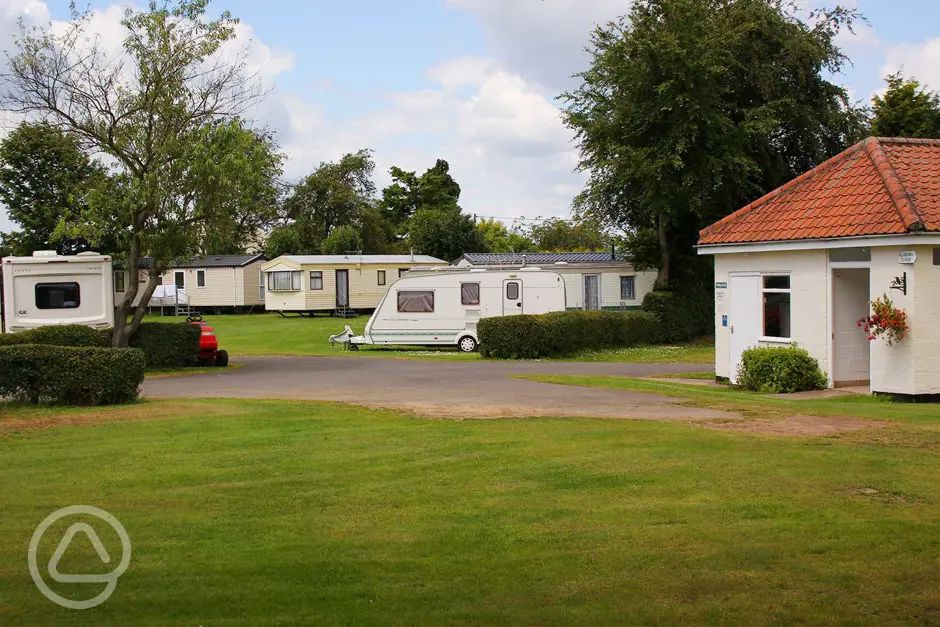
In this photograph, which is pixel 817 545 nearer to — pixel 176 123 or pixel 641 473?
pixel 641 473

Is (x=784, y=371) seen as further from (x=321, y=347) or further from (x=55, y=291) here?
(x=321, y=347)

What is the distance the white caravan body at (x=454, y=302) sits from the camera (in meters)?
31.9

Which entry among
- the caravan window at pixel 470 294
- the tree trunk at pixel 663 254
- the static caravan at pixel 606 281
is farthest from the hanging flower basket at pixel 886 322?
the static caravan at pixel 606 281

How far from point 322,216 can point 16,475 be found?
58.5 metres

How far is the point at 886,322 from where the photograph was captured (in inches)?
637

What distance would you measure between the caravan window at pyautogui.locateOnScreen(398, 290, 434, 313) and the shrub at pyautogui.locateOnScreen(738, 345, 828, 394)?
47.4ft

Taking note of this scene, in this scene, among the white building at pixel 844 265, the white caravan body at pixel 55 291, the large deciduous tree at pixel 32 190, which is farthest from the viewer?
the large deciduous tree at pixel 32 190

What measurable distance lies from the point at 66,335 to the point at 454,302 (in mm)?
12488

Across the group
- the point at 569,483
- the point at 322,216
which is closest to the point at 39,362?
the point at 569,483


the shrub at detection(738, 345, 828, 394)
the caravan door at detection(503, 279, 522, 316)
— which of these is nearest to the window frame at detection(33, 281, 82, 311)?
the caravan door at detection(503, 279, 522, 316)

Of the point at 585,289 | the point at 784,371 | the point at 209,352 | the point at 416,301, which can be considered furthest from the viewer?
the point at 585,289

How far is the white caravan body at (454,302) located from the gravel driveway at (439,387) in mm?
3852

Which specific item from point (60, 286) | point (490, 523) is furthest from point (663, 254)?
point (490, 523)

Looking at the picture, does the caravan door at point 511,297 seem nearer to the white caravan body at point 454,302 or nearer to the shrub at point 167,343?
the white caravan body at point 454,302
